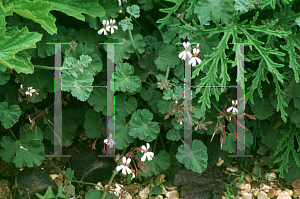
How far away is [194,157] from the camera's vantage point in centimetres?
199

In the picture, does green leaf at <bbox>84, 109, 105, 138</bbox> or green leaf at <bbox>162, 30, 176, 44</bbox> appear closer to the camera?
green leaf at <bbox>162, 30, 176, 44</bbox>

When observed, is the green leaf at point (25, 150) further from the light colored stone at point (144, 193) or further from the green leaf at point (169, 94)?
the green leaf at point (169, 94)

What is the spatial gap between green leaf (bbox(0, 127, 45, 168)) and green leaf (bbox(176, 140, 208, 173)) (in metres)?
0.89

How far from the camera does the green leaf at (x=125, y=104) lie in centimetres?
201

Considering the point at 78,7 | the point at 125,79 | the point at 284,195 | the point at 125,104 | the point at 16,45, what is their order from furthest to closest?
the point at 284,195 < the point at 125,104 < the point at 125,79 < the point at 78,7 < the point at 16,45

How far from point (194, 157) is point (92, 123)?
2.35 ft

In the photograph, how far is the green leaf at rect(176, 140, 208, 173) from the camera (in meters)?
1.96

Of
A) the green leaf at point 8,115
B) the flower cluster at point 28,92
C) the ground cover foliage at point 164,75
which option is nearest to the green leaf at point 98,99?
the ground cover foliage at point 164,75

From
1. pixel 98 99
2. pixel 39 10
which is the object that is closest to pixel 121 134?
pixel 98 99

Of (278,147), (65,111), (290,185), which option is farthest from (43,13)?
(290,185)

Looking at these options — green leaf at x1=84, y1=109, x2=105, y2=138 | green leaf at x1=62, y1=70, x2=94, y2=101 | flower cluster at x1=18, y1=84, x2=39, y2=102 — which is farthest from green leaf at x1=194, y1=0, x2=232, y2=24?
flower cluster at x1=18, y1=84, x2=39, y2=102

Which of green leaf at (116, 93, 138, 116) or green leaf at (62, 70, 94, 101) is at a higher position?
green leaf at (62, 70, 94, 101)

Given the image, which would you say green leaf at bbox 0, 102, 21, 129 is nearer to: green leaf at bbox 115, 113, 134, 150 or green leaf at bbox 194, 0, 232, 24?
green leaf at bbox 115, 113, 134, 150

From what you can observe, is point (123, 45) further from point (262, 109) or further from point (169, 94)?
point (262, 109)
